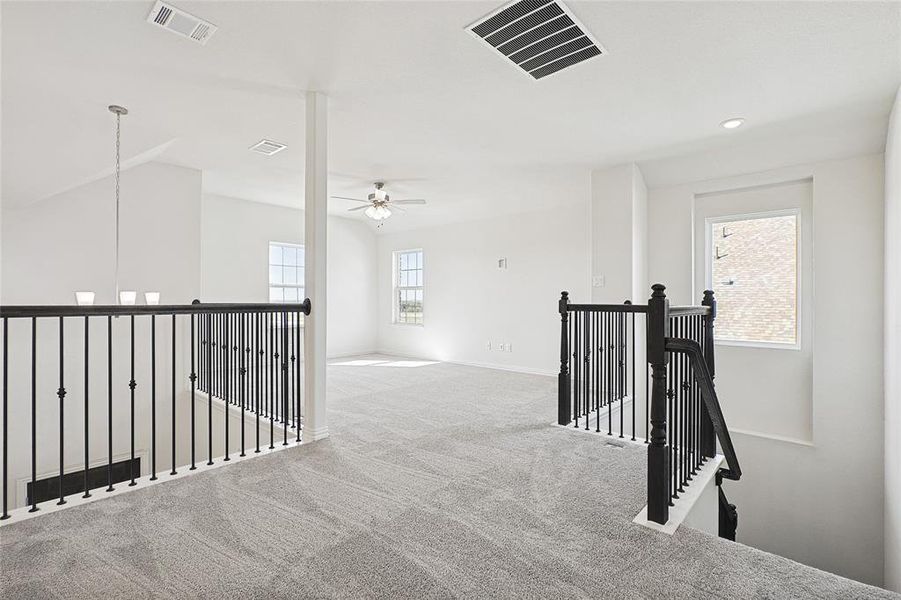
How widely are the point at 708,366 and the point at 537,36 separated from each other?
7.78ft

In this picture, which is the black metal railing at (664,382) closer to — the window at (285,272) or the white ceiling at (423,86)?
the white ceiling at (423,86)

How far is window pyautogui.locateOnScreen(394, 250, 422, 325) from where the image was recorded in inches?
329

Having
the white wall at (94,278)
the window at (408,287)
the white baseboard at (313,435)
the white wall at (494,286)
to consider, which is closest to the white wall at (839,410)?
the white wall at (494,286)

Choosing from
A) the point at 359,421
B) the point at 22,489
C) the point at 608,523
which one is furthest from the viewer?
the point at 22,489

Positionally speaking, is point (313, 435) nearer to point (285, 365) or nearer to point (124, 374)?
point (285, 365)

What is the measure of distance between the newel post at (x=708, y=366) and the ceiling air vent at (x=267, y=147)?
157 inches

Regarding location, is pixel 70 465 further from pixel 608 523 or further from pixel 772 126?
pixel 772 126

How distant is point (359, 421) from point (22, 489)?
11.8ft

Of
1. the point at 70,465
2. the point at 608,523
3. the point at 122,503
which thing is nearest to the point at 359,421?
the point at 122,503

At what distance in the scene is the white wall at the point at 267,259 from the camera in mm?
6422

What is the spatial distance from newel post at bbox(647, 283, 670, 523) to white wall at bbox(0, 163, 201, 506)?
5103mm

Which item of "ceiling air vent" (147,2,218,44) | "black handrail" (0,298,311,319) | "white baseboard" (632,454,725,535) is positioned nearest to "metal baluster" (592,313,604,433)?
"white baseboard" (632,454,725,535)

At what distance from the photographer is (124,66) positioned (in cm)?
281

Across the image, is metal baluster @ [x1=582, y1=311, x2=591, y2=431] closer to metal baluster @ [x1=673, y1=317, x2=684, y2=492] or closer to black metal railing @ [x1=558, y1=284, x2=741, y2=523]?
black metal railing @ [x1=558, y1=284, x2=741, y2=523]
